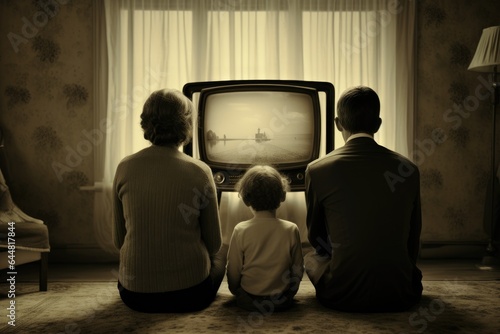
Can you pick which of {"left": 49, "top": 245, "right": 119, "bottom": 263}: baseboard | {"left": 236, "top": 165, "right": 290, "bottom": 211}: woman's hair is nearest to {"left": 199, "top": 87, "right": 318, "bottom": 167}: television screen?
{"left": 236, "top": 165, "right": 290, "bottom": 211}: woman's hair

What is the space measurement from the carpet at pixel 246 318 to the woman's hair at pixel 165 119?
2.05 ft

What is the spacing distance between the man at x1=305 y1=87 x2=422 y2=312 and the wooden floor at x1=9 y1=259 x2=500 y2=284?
3.03 feet

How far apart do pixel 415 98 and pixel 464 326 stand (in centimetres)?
169

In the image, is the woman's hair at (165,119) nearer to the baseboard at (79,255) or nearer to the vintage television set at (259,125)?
the vintage television set at (259,125)

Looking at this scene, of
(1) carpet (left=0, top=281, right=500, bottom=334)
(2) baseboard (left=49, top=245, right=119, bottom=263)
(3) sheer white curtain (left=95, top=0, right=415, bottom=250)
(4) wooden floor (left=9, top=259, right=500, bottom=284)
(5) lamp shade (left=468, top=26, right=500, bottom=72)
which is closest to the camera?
(1) carpet (left=0, top=281, right=500, bottom=334)

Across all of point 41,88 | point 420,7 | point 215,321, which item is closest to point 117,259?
point 41,88

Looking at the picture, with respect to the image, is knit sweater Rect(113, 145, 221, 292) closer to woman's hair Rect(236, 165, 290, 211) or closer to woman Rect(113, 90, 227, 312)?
woman Rect(113, 90, 227, 312)

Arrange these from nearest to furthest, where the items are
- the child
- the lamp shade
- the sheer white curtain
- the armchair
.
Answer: the child
the armchair
the lamp shade
the sheer white curtain

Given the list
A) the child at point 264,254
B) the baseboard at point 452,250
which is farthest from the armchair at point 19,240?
the baseboard at point 452,250

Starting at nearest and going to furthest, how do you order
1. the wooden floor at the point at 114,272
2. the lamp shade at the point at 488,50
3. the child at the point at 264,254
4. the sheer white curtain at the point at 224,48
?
the child at the point at 264,254 < the wooden floor at the point at 114,272 < the lamp shade at the point at 488,50 < the sheer white curtain at the point at 224,48

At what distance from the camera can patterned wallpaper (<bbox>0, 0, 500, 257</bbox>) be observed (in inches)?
119

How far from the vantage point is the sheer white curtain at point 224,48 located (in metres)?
2.98

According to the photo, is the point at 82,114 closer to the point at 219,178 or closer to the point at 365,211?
the point at 219,178

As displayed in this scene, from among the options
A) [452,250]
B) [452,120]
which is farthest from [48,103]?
[452,250]
